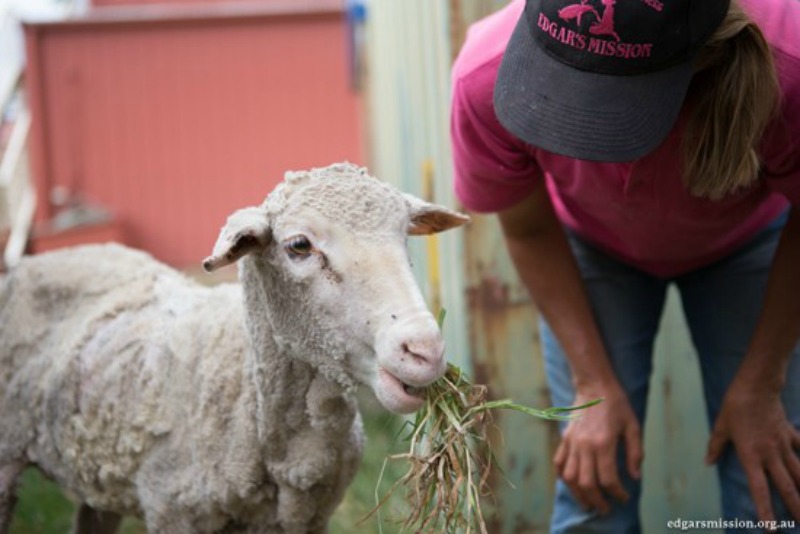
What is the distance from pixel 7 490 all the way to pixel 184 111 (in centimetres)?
904

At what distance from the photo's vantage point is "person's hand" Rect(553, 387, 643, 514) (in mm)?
2746

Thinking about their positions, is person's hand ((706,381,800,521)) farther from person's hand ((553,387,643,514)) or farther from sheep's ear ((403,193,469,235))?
sheep's ear ((403,193,469,235))

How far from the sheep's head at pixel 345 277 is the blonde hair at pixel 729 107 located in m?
0.68

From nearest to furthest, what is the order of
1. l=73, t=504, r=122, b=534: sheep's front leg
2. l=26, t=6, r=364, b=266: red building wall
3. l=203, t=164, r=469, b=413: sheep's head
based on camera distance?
l=203, t=164, r=469, b=413: sheep's head → l=73, t=504, r=122, b=534: sheep's front leg → l=26, t=6, r=364, b=266: red building wall

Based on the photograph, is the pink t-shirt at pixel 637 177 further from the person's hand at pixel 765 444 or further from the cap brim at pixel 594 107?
the person's hand at pixel 765 444

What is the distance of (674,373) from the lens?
12.4ft

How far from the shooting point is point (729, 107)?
2.18 m

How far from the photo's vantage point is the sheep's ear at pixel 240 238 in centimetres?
207

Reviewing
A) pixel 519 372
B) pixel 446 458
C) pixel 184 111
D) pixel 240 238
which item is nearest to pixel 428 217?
pixel 240 238

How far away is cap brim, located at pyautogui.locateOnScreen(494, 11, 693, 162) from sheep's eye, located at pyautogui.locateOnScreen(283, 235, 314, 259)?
53cm

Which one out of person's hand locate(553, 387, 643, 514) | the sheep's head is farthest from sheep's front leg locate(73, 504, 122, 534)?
person's hand locate(553, 387, 643, 514)

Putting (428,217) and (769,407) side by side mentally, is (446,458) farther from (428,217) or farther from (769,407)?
(769,407)

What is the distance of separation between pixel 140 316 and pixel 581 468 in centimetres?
138

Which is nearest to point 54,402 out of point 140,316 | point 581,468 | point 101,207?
point 140,316
